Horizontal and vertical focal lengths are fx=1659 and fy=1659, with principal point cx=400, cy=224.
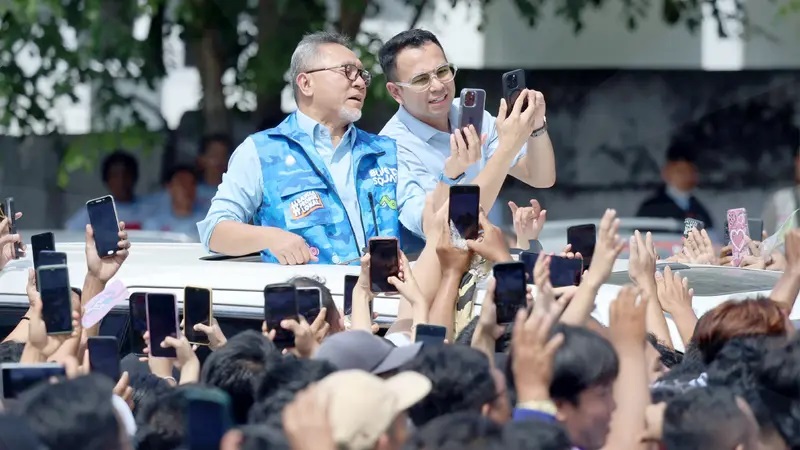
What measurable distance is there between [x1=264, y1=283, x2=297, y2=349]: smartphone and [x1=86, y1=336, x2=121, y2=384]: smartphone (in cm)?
44

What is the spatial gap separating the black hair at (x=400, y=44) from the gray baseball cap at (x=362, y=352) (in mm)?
2002

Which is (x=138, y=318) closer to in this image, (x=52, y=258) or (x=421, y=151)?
(x=52, y=258)

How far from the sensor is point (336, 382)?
3.30m

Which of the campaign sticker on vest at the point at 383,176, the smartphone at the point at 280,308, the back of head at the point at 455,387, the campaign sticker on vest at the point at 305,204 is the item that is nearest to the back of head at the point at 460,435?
the back of head at the point at 455,387

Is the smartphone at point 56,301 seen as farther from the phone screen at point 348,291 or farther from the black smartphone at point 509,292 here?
the black smartphone at point 509,292

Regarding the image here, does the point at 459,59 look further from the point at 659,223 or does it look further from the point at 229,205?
the point at 229,205

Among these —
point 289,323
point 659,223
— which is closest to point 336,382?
point 289,323

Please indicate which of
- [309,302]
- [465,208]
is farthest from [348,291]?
[465,208]

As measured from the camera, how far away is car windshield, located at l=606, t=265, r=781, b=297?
521 centimetres

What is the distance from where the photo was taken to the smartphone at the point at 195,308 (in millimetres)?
4566

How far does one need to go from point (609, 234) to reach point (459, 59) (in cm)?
1169

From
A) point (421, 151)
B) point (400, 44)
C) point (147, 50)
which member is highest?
point (147, 50)

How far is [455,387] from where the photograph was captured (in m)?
3.62

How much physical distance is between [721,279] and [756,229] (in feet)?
4.39
